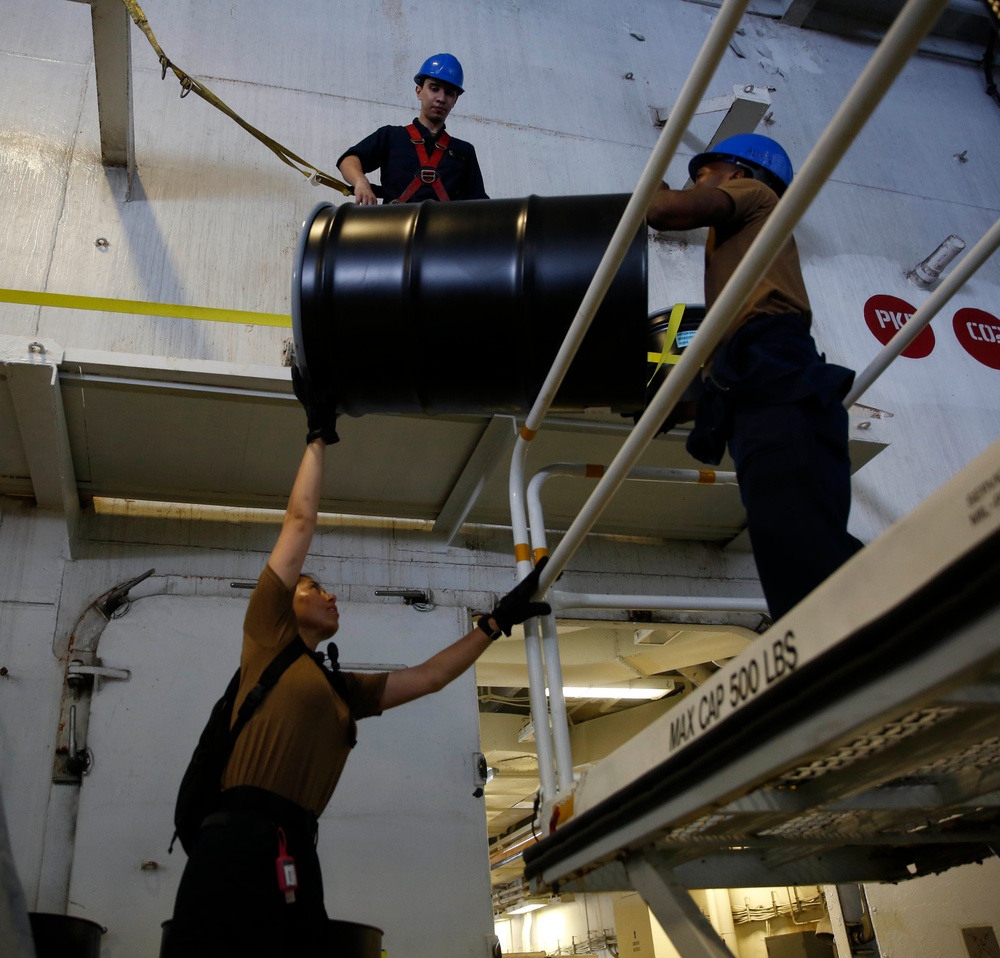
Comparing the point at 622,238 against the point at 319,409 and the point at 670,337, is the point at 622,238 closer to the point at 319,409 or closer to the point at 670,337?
the point at 670,337

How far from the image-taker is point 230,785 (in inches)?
82.5

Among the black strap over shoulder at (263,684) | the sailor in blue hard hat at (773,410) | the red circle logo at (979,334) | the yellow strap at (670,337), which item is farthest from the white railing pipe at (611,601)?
the red circle logo at (979,334)

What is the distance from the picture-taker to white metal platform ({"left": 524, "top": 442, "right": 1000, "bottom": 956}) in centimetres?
83

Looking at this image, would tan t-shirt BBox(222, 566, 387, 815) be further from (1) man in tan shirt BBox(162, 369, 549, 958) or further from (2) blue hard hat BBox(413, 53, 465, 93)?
(2) blue hard hat BBox(413, 53, 465, 93)

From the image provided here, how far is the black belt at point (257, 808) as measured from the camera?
2016 millimetres

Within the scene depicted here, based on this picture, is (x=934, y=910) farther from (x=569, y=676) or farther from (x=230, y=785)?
(x=569, y=676)

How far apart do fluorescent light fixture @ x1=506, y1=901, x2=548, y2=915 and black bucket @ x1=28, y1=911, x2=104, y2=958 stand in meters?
13.7

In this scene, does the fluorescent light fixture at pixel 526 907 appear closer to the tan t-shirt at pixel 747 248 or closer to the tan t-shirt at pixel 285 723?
the tan t-shirt at pixel 285 723

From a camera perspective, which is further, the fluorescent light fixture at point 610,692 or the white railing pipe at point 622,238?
the fluorescent light fixture at point 610,692

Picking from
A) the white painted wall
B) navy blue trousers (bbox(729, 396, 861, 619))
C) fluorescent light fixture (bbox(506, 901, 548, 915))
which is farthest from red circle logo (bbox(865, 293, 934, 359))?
fluorescent light fixture (bbox(506, 901, 548, 915))

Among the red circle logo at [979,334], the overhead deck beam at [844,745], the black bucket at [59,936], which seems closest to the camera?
the overhead deck beam at [844,745]

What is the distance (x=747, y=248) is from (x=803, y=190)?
1.10 metres

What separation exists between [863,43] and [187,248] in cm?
496

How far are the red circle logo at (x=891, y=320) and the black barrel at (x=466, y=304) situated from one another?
10.6 ft
